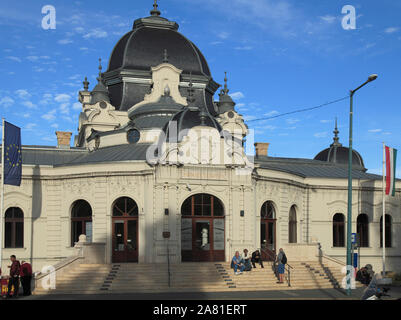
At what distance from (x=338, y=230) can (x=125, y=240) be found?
54.5 ft

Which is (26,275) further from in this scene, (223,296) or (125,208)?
(125,208)

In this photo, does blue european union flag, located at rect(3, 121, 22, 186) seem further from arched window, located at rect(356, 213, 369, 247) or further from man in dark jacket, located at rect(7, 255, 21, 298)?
arched window, located at rect(356, 213, 369, 247)

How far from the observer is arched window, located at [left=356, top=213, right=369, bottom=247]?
43.8m

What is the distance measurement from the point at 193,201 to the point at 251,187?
3574 mm

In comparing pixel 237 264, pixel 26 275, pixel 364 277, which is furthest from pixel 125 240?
pixel 364 277

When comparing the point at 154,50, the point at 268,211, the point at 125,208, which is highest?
the point at 154,50

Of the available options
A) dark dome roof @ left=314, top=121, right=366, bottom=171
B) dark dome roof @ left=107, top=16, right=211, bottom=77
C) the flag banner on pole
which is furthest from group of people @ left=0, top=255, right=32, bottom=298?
dark dome roof @ left=314, top=121, right=366, bottom=171

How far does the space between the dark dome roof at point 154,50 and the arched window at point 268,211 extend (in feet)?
55.0

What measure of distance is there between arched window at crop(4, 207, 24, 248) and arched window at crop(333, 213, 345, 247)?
21.8 metres

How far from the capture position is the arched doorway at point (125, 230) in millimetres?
35031

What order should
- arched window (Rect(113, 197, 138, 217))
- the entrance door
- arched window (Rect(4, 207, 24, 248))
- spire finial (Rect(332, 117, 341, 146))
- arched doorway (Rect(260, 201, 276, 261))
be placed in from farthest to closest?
spire finial (Rect(332, 117, 341, 146)) < arched doorway (Rect(260, 201, 276, 261)) < arched window (Rect(4, 207, 24, 248)) < arched window (Rect(113, 197, 138, 217)) < the entrance door

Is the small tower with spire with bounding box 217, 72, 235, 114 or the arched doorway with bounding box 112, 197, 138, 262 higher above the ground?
the small tower with spire with bounding box 217, 72, 235, 114

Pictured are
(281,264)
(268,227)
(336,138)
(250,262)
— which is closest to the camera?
(281,264)

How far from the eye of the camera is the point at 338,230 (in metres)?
43.3
